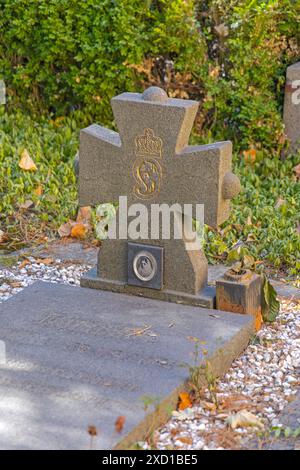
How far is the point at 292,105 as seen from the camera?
7148mm

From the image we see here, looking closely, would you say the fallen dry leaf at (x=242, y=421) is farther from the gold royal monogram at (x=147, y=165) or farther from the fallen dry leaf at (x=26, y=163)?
the fallen dry leaf at (x=26, y=163)

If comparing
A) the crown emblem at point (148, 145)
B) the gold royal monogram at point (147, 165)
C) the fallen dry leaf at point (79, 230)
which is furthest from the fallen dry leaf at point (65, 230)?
the crown emblem at point (148, 145)

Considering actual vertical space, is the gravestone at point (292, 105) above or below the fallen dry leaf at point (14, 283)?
above

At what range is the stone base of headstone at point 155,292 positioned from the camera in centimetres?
472

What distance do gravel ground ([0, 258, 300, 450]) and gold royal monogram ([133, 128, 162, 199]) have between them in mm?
954

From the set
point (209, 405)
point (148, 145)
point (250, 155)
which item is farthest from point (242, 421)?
point (250, 155)

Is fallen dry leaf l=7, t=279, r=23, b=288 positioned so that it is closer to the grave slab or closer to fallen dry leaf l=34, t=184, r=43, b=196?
the grave slab

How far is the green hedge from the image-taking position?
7020 millimetres

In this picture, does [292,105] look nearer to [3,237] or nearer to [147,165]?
[3,237]

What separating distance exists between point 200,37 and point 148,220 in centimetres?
279

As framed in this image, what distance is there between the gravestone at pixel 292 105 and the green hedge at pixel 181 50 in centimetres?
9

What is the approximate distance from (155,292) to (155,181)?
60cm

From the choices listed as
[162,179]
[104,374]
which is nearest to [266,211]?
[162,179]

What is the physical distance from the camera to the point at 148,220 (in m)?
4.80
